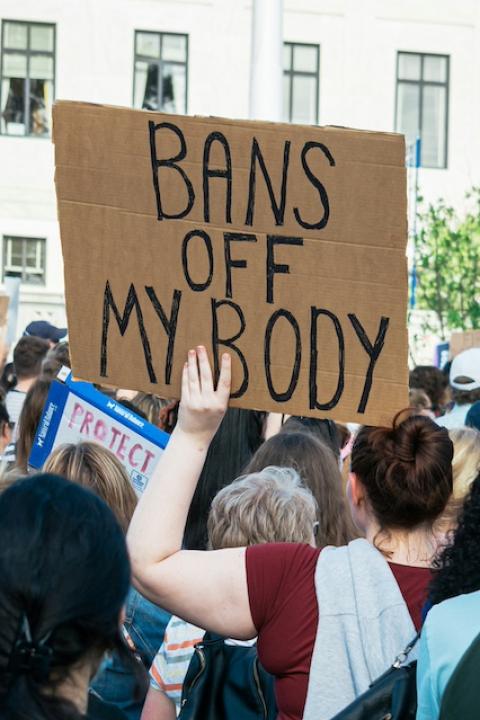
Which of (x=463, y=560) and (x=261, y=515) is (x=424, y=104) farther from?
(x=463, y=560)

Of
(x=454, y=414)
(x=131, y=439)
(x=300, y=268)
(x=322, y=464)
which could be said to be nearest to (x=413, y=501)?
(x=300, y=268)

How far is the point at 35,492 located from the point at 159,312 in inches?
44.3

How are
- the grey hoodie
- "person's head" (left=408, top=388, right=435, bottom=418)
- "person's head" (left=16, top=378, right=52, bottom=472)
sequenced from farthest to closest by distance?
1. "person's head" (left=408, top=388, right=435, bottom=418)
2. "person's head" (left=16, top=378, right=52, bottom=472)
3. the grey hoodie

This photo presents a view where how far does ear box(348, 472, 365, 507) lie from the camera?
276 centimetres

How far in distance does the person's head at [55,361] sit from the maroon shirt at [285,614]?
121 inches

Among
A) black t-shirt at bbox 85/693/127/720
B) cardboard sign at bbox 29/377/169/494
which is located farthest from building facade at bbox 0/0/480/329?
black t-shirt at bbox 85/693/127/720

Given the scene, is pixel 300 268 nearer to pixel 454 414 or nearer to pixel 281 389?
pixel 281 389

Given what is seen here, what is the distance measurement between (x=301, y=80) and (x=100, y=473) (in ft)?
72.1

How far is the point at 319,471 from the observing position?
363cm

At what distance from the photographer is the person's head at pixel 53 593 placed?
166 cm

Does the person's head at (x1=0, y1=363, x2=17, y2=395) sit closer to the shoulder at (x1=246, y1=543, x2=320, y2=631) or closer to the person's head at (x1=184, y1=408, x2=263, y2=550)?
the person's head at (x1=184, y1=408, x2=263, y2=550)

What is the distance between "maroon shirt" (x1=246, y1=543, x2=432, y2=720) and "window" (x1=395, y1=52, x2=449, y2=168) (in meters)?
22.9

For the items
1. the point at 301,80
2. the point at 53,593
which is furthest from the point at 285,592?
the point at 301,80

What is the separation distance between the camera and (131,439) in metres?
4.25
